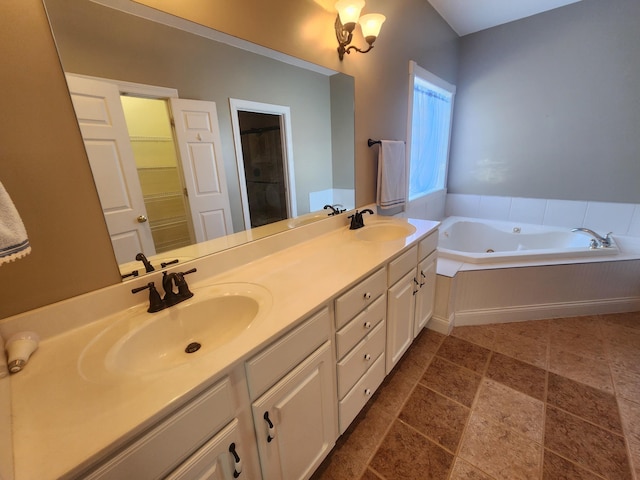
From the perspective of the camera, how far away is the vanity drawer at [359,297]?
1.01 m

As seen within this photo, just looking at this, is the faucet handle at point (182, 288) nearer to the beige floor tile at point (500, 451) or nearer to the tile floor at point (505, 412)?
the tile floor at point (505, 412)

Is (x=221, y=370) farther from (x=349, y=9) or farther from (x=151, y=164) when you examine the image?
(x=349, y=9)

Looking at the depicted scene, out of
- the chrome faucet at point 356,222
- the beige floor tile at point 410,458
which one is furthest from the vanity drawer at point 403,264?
the beige floor tile at point 410,458

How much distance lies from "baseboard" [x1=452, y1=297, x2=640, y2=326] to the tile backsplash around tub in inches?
29.0

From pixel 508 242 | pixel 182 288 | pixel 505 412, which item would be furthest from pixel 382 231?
pixel 508 242

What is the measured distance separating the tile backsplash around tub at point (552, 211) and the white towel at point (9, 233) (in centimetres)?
357

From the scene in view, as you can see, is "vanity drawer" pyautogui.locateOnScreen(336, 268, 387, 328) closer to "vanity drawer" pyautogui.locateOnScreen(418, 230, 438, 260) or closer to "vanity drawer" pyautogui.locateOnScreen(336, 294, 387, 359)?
"vanity drawer" pyautogui.locateOnScreen(336, 294, 387, 359)

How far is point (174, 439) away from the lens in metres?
0.57

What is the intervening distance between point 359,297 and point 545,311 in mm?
1935

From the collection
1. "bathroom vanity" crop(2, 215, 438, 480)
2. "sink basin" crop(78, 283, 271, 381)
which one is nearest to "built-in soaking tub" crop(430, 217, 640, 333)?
"bathroom vanity" crop(2, 215, 438, 480)

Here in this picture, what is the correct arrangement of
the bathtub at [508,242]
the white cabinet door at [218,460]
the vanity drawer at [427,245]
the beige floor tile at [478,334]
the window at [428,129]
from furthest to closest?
1. the window at [428,129]
2. the bathtub at [508,242]
3. the beige floor tile at [478,334]
4. the vanity drawer at [427,245]
5. the white cabinet door at [218,460]

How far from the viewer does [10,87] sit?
66 centimetres

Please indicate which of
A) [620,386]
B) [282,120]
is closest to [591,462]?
[620,386]

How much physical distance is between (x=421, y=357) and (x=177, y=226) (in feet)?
5.49
